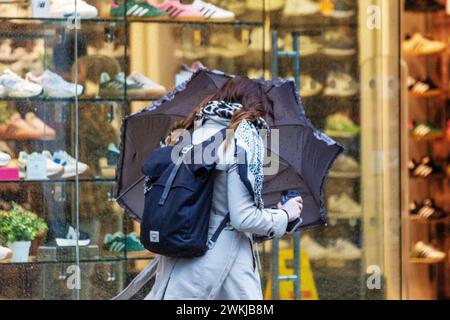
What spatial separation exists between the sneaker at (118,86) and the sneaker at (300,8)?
1173 millimetres

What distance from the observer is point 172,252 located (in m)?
5.45

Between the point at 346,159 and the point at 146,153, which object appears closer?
the point at 146,153

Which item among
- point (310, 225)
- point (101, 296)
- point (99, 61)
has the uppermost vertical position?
point (99, 61)

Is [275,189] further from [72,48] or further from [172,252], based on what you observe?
[72,48]

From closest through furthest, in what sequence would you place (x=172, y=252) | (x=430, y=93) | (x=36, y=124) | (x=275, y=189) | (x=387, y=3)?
(x=172, y=252), (x=275, y=189), (x=36, y=124), (x=387, y=3), (x=430, y=93)

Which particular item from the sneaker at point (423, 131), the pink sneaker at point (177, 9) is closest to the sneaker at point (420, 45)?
the sneaker at point (423, 131)

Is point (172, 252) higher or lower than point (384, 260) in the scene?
higher

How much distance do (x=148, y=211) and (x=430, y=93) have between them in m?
5.43

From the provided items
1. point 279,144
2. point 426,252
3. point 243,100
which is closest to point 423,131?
point 426,252

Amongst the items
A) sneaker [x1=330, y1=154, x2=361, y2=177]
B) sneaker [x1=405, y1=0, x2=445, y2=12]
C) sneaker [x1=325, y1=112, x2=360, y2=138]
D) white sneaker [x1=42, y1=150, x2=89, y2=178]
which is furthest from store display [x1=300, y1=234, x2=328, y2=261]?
sneaker [x1=405, y1=0, x2=445, y2=12]

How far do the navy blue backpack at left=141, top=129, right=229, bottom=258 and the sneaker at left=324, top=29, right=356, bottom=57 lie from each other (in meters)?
3.26

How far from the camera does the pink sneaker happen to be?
8203 mm

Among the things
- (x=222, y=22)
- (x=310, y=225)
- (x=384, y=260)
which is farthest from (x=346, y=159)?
(x=310, y=225)

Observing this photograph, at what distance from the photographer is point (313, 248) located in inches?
342
